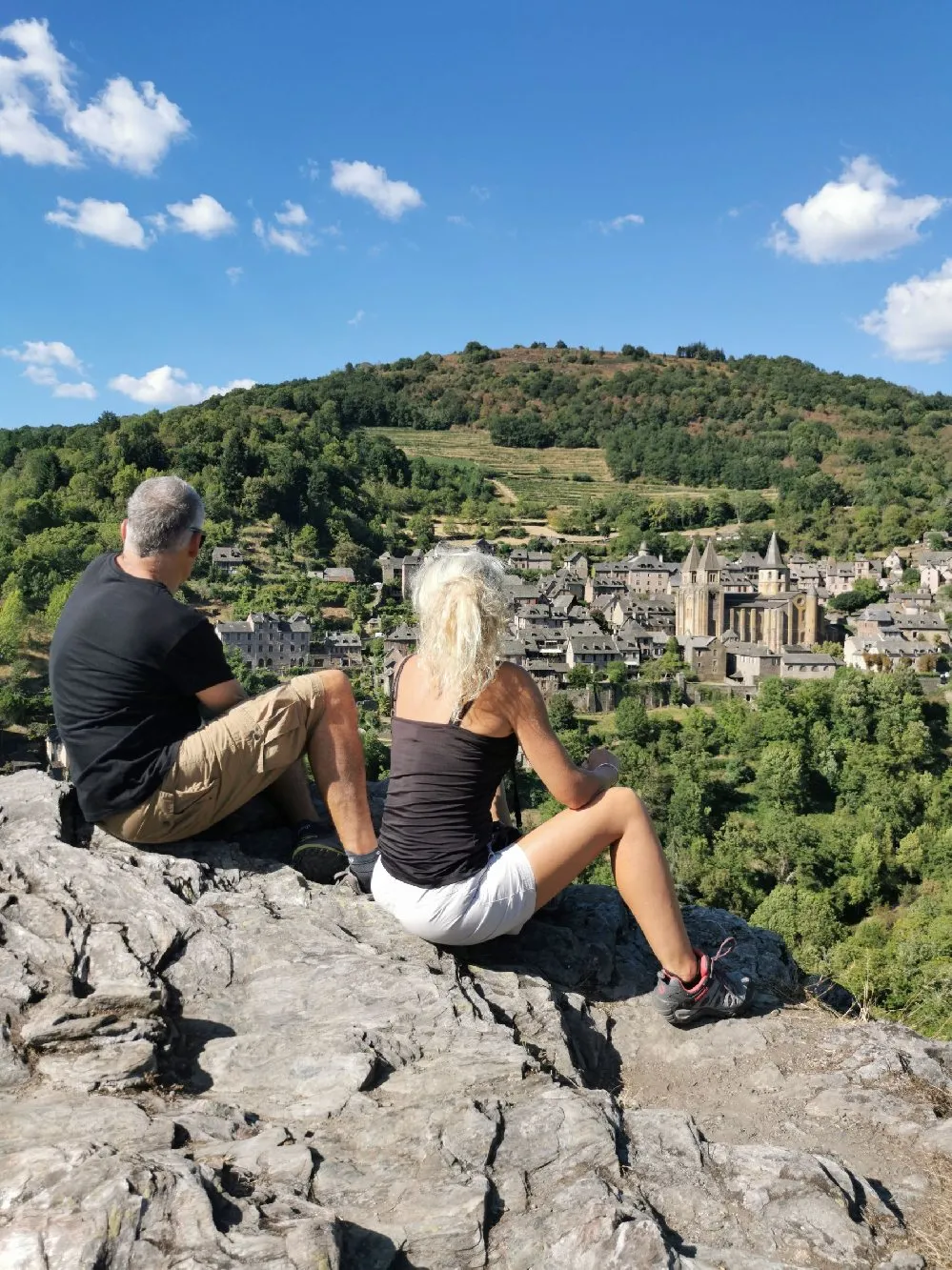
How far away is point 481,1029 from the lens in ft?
9.00

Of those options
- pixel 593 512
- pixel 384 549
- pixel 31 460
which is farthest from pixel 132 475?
pixel 593 512

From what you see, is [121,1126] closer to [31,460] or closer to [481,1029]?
[481,1029]

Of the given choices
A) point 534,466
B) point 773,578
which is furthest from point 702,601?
point 534,466

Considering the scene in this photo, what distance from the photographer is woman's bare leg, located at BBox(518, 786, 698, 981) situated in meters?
2.92

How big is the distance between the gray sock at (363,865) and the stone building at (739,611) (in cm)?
4500

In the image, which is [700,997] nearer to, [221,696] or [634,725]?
[221,696]

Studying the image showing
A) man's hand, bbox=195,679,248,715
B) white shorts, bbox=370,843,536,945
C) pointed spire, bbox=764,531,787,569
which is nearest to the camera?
white shorts, bbox=370,843,536,945

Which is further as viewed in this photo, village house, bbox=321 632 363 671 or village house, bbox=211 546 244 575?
village house, bbox=211 546 244 575

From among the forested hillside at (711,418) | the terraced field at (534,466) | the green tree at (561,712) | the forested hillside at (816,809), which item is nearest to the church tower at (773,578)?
the forested hillside at (816,809)

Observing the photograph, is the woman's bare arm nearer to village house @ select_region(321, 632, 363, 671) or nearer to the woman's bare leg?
the woman's bare leg

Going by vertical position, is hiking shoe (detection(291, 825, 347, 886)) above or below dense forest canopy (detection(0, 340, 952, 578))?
below

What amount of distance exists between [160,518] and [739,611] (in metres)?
48.7

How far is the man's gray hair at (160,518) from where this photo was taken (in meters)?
3.24

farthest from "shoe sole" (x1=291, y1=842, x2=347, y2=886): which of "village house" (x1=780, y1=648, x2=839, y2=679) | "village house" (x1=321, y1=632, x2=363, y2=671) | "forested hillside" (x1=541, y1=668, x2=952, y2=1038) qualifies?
"village house" (x1=780, y1=648, x2=839, y2=679)
